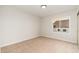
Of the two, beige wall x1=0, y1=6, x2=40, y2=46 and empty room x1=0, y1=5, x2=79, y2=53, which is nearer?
empty room x1=0, y1=5, x2=79, y2=53

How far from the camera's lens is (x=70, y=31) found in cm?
452

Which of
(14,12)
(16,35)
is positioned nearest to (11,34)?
(16,35)

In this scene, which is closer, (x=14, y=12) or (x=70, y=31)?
(x=14, y=12)

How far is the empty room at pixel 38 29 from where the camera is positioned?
3.11 m

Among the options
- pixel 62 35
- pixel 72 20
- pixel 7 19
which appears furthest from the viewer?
pixel 62 35

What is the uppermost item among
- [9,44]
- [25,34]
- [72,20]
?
→ [72,20]

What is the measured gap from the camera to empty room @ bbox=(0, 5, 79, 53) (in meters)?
3.11

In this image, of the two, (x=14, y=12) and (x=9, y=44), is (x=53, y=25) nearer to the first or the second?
(x=14, y=12)

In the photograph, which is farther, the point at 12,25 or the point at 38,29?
the point at 38,29

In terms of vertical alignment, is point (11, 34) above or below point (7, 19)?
below

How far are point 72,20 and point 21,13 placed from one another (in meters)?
3.37

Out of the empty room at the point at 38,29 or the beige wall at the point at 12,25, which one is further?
the beige wall at the point at 12,25

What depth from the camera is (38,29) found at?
6.79 m

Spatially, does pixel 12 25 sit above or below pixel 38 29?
above
